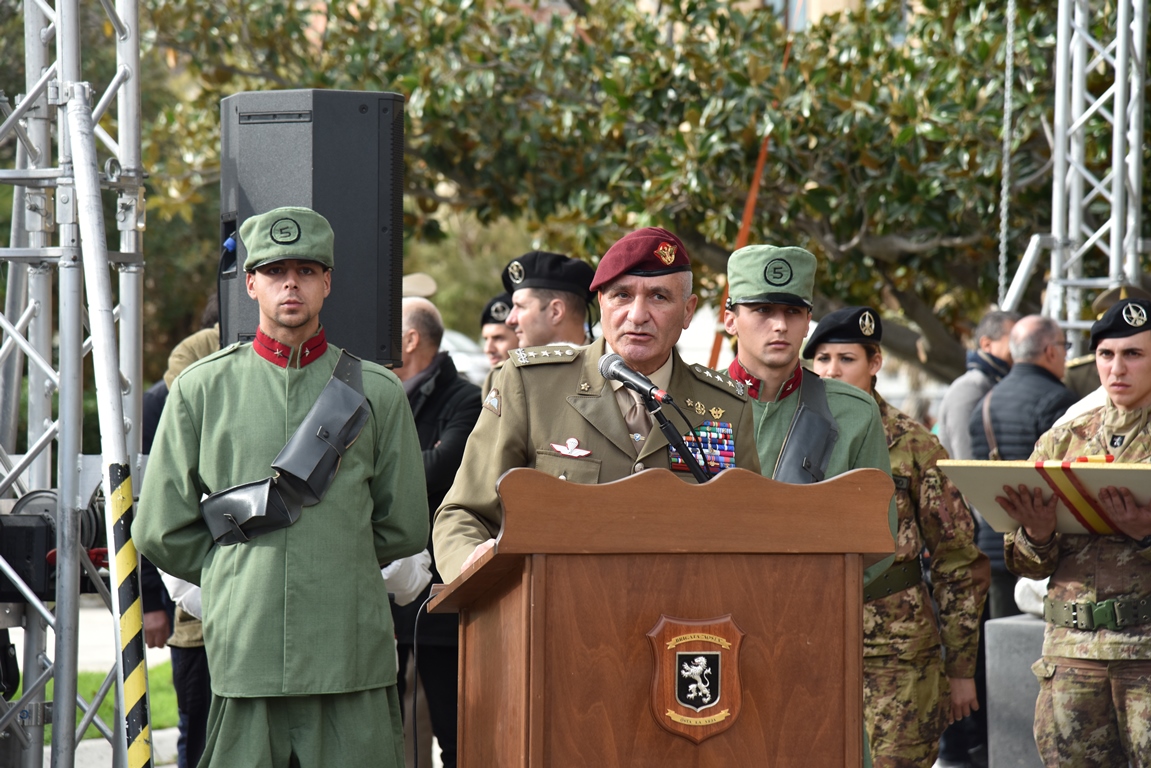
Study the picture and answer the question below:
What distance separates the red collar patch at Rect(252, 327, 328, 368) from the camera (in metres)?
3.58

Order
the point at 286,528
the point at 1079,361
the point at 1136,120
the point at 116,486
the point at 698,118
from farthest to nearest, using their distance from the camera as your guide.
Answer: the point at 698,118
the point at 1136,120
the point at 1079,361
the point at 116,486
the point at 286,528

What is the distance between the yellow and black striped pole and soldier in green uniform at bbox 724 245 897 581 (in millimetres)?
1715

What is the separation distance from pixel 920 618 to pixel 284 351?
2210 millimetres

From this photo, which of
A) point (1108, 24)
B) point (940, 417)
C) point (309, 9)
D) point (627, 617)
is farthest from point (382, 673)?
point (309, 9)

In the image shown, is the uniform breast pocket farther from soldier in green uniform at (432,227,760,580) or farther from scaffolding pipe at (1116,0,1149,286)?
scaffolding pipe at (1116,0,1149,286)

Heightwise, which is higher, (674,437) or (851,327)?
(851,327)

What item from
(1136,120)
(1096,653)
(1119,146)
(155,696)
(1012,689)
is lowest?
(155,696)

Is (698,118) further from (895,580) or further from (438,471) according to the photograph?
(895,580)

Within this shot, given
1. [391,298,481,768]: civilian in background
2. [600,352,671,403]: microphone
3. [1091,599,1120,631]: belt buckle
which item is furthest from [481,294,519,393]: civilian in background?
[600,352,671,403]: microphone

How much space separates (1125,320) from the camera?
14.9ft

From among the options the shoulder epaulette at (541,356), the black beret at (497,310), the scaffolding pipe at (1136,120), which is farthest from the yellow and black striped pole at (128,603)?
the scaffolding pipe at (1136,120)

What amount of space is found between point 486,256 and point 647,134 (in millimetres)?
18019

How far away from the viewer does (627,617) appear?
8.18 ft

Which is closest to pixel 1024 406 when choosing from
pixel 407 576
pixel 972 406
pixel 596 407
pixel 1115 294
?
pixel 972 406
